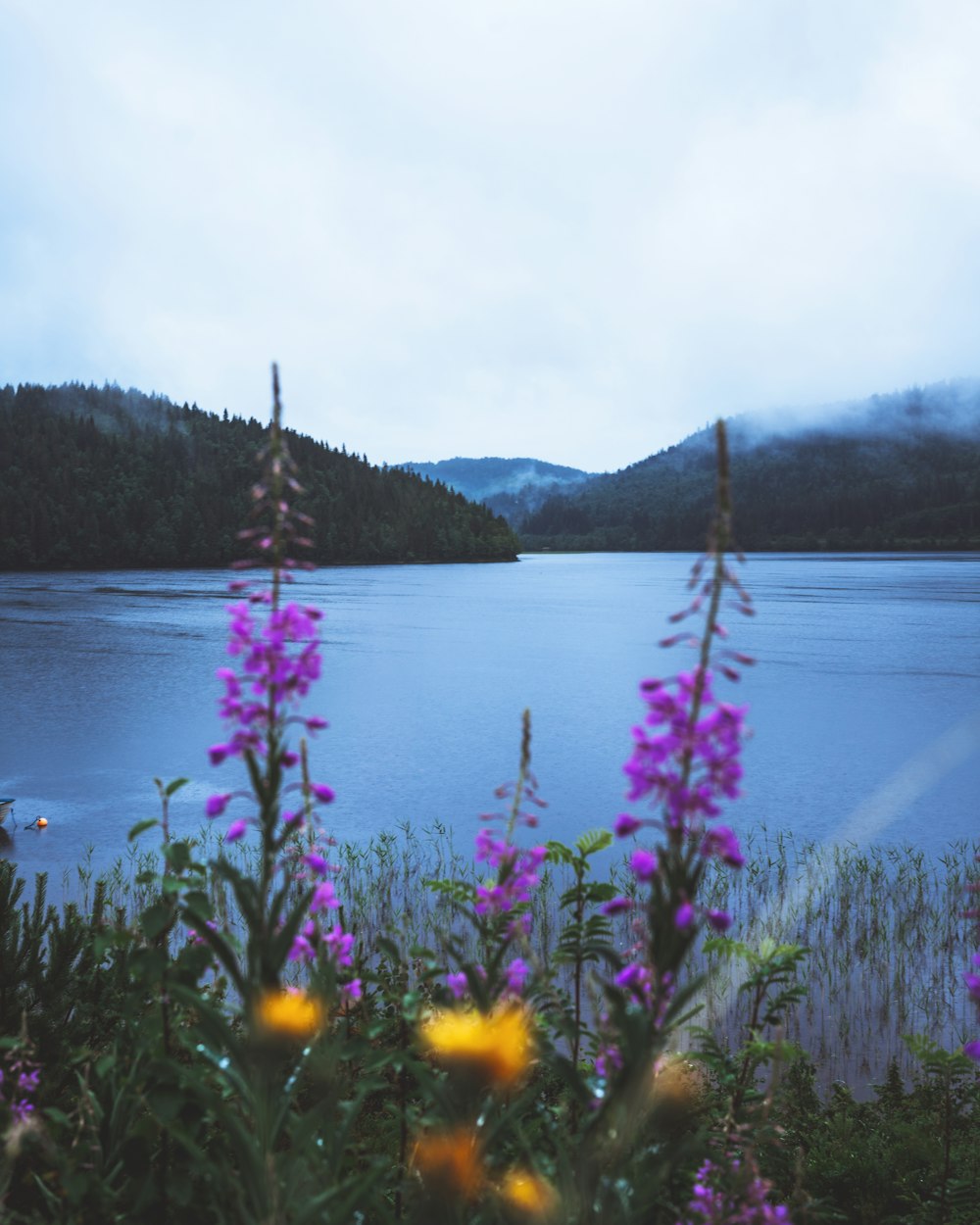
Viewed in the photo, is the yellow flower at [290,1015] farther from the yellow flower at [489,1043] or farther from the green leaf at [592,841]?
the green leaf at [592,841]

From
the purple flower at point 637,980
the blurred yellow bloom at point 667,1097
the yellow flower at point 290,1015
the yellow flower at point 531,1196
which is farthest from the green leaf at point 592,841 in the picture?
the purple flower at point 637,980

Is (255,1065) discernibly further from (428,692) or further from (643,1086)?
(428,692)

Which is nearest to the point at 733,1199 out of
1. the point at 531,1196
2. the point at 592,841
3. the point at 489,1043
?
the point at 531,1196

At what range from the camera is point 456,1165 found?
118 inches

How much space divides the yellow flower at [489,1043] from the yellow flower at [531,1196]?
36 centimetres

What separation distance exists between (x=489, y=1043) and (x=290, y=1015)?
0.84 metres

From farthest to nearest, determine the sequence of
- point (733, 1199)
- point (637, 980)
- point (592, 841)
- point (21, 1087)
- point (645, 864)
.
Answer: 1. point (592, 841)
2. point (21, 1087)
3. point (733, 1199)
4. point (637, 980)
5. point (645, 864)

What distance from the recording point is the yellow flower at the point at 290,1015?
2.58 meters

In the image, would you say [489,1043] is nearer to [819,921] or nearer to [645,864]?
[645,864]

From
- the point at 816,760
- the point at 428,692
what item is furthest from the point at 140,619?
the point at 816,760

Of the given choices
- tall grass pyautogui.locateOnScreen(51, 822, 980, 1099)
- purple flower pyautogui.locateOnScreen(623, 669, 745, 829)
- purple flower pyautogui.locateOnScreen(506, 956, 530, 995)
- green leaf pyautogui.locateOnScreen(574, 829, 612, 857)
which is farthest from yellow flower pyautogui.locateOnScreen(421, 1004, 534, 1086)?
tall grass pyautogui.locateOnScreen(51, 822, 980, 1099)

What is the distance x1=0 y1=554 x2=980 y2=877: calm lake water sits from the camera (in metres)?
22.4

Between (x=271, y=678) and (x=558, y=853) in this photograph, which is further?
(x=558, y=853)

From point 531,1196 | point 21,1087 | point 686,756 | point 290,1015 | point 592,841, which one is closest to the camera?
point 686,756
